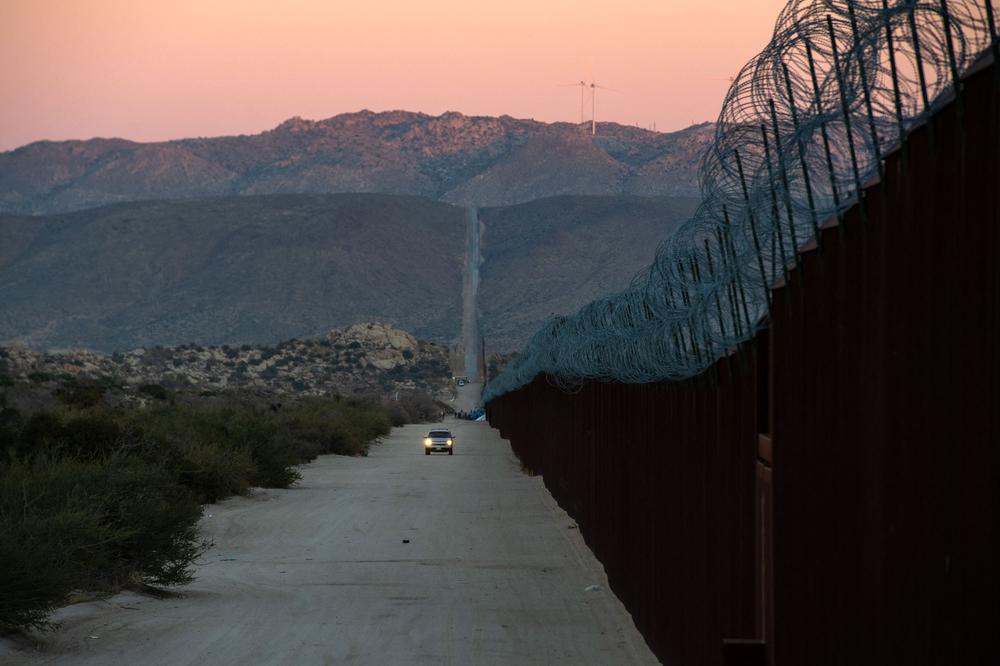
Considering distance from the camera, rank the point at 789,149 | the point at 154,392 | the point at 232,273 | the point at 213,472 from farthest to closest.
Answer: the point at 232,273, the point at 154,392, the point at 213,472, the point at 789,149

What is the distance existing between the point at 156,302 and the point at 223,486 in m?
126

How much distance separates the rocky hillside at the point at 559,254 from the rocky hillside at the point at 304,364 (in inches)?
434

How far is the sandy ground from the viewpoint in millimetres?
11539

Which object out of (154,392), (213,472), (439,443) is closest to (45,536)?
(213,472)

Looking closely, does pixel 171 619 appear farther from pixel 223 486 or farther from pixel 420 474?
pixel 420 474

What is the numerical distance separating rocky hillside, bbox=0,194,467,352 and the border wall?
13627 cm

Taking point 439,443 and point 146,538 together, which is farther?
point 439,443

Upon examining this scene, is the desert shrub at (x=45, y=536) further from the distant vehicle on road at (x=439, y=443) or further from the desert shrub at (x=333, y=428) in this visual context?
the distant vehicle on road at (x=439, y=443)

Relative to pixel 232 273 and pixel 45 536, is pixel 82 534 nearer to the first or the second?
pixel 45 536

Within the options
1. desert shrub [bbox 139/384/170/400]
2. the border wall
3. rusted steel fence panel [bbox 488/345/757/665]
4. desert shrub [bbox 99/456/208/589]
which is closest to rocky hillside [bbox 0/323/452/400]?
Result: desert shrub [bbox 139/384/170/400]

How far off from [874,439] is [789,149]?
1.72 meters

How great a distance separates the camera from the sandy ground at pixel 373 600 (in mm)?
11539

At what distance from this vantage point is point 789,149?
19.7ft

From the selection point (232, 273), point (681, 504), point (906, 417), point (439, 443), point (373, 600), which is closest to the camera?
point (906, 417)
